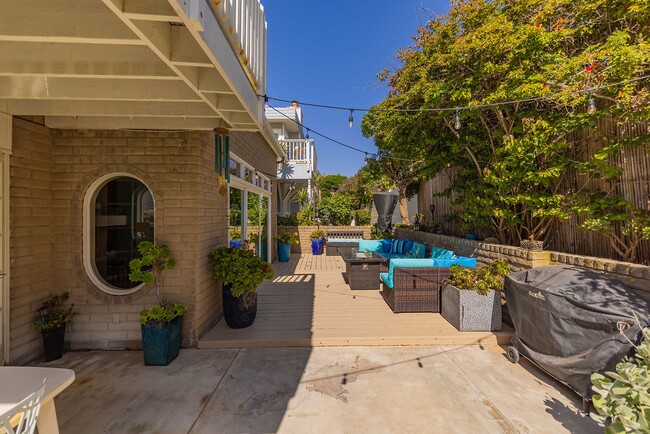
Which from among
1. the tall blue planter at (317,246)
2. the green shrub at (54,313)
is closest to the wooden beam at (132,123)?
the green shrub at (54,313)

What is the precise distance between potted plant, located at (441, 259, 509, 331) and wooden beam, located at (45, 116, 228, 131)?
4107 mm

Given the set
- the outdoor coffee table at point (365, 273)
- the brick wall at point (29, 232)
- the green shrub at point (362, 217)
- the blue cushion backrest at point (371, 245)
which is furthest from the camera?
the green shrub at point (362, 217)

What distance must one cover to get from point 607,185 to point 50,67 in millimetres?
5951

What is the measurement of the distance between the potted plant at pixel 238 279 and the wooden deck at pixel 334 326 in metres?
0.20

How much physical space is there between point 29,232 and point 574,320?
6.04 m

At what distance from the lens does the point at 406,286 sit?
471cm

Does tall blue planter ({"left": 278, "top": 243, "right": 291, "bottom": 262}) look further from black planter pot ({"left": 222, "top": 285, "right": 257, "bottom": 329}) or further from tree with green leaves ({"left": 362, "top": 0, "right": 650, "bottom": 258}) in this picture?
tree with green leaves ({"left": 362, "top": 0, "right": 650, "bottom": 258})

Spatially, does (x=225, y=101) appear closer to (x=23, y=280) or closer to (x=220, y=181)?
(x=220, y=181)

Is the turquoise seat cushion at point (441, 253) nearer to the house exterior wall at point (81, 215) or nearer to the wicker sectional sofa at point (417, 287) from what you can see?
the wicker sectional sofa at point (417, 287)

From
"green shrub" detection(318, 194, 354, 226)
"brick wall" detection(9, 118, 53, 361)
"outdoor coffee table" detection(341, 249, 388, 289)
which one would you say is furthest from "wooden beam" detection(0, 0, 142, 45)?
"green shrub" detection(318, 194, 354, 226)

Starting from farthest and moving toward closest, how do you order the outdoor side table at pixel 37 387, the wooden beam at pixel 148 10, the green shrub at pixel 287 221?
the green shrub at pixel 287 221
the outdoor side table at pixel 37 387
the wooden beam at pixel 148 10

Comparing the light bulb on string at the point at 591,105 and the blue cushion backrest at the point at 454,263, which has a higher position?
the light bulb on string at the point at 591,105

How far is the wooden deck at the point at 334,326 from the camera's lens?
12.5 feet

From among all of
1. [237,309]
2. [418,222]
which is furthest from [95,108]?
[418,222]
